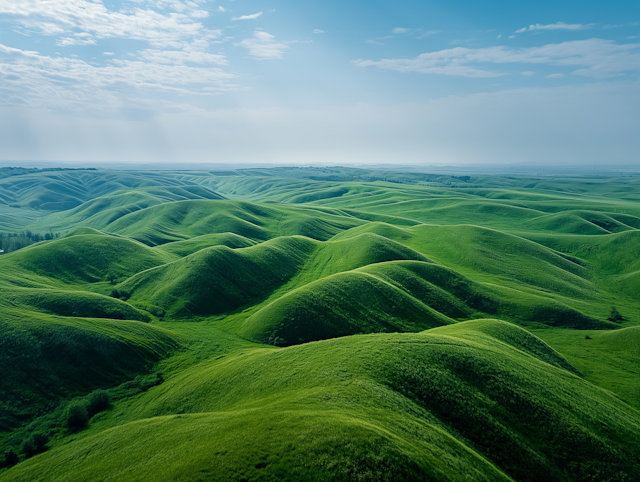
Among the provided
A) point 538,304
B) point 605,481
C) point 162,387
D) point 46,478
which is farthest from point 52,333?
point 538,304

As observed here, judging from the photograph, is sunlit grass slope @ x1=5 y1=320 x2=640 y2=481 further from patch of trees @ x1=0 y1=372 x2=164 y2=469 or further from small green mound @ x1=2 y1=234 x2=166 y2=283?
small green mound @ x1=2 y1=234 x2=166 y2=283

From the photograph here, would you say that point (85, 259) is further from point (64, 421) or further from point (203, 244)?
point (64, 421)

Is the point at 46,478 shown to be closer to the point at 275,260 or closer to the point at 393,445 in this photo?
the point at 393,445

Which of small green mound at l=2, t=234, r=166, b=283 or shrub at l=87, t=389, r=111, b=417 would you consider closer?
shrub at l=87, t=389, r=111, b=417

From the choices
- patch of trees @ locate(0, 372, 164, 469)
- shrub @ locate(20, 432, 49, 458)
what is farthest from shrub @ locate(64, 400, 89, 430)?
shrub @ locate(20, 432, 49, 458)

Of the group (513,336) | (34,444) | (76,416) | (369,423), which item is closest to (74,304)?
(76,416)
